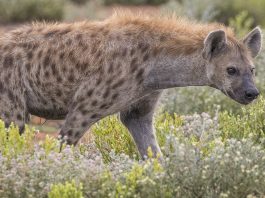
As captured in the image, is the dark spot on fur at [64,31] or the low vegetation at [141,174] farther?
the dark spot on fur at [64,31]

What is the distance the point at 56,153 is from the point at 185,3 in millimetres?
11982

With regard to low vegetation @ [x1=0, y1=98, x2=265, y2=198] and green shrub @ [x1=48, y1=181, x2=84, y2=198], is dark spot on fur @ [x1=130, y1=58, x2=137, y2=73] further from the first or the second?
green shrub @ [x1=48, y1=181, x2=84, y2=198]

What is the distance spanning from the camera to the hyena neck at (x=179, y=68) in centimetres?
716

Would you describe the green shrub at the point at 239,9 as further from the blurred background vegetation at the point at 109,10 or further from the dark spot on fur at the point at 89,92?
the dark spot on fur at the point at 89,92

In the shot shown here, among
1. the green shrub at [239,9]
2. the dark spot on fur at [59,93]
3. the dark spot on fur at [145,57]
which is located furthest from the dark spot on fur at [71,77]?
the green shrub at [239,9]

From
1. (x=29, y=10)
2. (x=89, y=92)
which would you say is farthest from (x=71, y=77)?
(x=29, y=10)

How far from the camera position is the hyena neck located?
7.16 m

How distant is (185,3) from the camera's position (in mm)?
17812

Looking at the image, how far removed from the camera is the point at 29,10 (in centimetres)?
1777

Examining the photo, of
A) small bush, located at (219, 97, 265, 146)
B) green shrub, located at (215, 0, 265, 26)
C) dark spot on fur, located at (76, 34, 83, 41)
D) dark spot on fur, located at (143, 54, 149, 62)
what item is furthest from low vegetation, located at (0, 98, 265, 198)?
green shrub, located at (215, 0, 265, 26)

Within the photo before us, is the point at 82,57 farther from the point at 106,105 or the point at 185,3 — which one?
the point at 185,3

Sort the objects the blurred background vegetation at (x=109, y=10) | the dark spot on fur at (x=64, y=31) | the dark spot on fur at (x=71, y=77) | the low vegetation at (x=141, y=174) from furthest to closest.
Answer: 1. the blurred background vegetation at (x=109, y=10)
2. the dark spot on fur at (x=64, y=31)
3. the dark spot on fur at (x=71, y=77)
4. the low vegetation at (x=141, y=174)

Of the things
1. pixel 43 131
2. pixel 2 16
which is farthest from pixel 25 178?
pixel 2 16

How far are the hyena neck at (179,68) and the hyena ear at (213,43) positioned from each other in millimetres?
66
